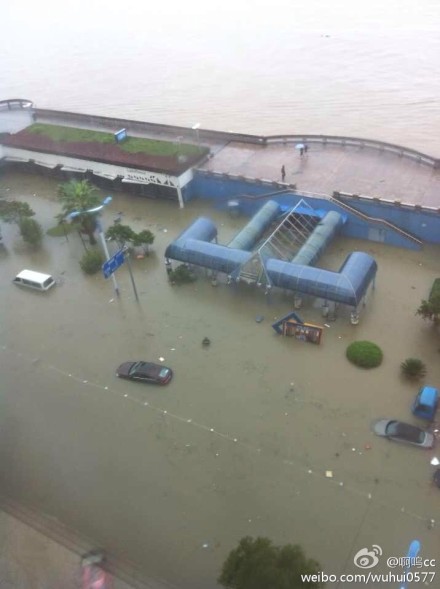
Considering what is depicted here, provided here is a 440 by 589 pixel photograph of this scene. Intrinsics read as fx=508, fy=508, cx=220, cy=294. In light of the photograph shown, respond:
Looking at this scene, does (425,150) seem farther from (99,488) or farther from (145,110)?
(99,488)

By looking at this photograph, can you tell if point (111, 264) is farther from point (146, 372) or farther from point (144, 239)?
point (146, 372)

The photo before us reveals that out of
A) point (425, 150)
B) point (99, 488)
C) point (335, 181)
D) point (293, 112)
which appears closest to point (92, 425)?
point (99, 488)

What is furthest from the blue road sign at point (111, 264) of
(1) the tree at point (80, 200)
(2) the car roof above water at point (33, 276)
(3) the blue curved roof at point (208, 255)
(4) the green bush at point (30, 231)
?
(4) the green bush at point (30, 231)

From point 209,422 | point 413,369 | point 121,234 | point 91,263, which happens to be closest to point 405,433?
point 413,369

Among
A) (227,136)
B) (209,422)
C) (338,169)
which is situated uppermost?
(227,136)

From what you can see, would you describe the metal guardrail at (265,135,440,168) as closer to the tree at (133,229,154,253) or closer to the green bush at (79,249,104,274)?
the tree at (133,229,154,253)
